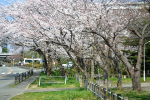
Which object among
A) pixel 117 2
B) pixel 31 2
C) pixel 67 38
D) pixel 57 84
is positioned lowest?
pixel 57 84

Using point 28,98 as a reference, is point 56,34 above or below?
above

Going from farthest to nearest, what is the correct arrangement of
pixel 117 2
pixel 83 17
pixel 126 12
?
pixel 126 12 < pixel 117 2 < pixel 83 17

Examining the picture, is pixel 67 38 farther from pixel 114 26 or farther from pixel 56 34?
pixel 114 26

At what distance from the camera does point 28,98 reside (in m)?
13.1

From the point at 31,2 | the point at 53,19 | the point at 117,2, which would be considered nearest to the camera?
the point at 117,2

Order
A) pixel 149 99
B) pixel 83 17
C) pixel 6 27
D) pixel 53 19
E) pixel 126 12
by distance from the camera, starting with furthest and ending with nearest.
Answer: pixel 6 27
pixel 53 19
pixel 126 12
pixel 83 17
pixel 149 99

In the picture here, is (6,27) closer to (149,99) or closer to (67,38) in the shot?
(67,38)

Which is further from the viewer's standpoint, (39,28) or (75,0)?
(39,28)

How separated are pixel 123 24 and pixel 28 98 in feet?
22.5

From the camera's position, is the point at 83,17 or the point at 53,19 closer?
the point at 83,17

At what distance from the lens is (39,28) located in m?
17.4

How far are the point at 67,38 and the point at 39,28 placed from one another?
257 centimetres

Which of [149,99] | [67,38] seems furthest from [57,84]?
[149,99]

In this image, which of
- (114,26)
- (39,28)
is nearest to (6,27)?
(39,28)
